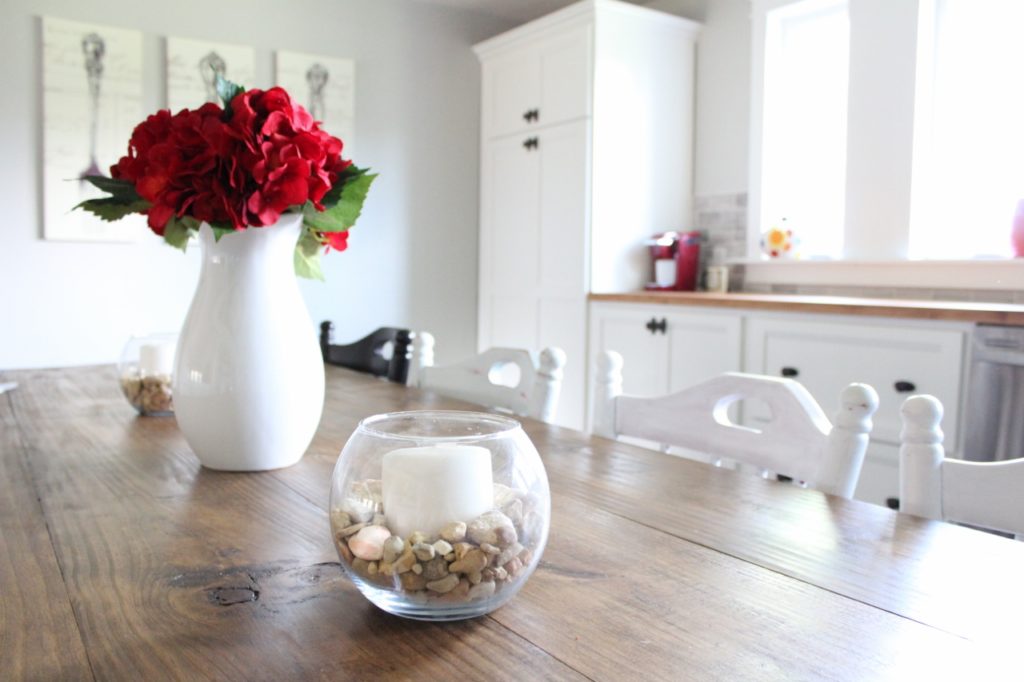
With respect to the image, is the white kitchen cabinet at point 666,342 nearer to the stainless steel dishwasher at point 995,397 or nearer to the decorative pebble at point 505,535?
the stainless steel dishwasher at point 995,397

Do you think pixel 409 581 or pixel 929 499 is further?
pixel 929 499

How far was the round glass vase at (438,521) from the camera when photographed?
0.56 m

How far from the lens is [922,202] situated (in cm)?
299

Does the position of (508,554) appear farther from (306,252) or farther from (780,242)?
(780,242)

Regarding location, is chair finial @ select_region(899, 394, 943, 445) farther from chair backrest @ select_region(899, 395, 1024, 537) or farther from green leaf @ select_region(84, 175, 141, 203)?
green leaf @ select_region(84, 175, 141, 203)

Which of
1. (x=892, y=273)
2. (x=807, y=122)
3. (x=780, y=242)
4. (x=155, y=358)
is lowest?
(x=155, y=358)

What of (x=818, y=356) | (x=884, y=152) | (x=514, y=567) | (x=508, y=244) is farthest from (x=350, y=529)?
(x=508, y=244)

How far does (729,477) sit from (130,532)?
2.21ft

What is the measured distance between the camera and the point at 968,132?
9.52 feet

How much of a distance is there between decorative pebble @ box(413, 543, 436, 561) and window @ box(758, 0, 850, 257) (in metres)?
3.08

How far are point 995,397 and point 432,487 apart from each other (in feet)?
6.64

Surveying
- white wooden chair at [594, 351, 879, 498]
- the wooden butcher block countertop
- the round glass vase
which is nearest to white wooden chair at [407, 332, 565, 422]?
white wooden chair at [594, 351, 879, 498]

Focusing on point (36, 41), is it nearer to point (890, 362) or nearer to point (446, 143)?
point (446, 143)

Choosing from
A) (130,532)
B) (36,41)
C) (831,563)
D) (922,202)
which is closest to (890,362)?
(922,202)
